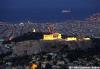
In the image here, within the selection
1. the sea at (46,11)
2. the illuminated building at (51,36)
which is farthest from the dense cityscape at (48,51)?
the sea at (46,11)

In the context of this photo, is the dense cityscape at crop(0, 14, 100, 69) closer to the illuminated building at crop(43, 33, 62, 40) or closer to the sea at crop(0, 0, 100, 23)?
the illuminated building at crop(43, 33, 62, 40)

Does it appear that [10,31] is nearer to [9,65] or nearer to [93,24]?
[93,24]

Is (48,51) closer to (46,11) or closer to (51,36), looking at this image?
(51,36)

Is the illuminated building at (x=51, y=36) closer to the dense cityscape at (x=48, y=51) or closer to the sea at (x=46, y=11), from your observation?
the dense cityscape at (x=48, y=51)

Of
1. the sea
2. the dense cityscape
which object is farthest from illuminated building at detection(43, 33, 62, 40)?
the sea

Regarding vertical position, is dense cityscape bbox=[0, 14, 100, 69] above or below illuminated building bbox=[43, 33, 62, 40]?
below

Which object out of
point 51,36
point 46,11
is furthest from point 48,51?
point 46,11

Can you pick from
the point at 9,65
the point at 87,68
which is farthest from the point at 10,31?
the point at 87,68

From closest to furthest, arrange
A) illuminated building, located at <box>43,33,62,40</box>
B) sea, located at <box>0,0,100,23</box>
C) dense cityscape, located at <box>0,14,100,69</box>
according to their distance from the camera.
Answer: dense cityscape, located at <box>0,14,100,69</box> < illuminated building, located at <box>43,33,62,40</box> < sea, located at <box>0,0,100,23</box>
